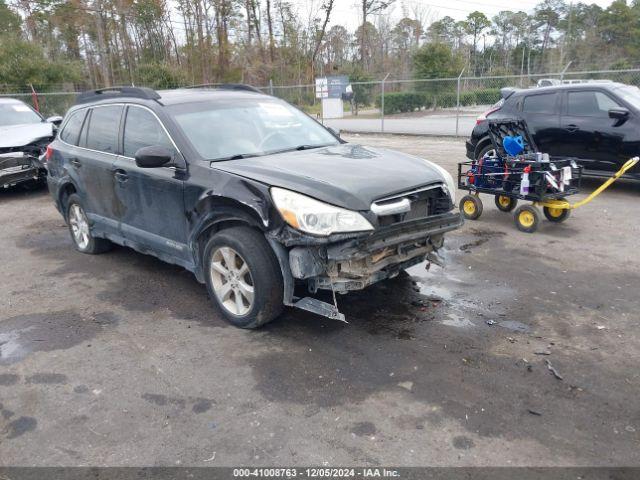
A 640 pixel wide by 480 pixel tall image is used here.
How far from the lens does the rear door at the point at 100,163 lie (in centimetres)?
534

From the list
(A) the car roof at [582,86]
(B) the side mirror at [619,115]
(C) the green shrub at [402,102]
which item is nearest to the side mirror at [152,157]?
(B) the side mirror at [619,115]

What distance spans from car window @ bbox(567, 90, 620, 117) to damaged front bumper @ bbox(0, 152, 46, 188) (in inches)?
370

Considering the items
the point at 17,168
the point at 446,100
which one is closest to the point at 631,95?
the point at 17,168

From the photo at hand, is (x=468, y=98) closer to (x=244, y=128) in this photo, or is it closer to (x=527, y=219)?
(x=527, y=219)

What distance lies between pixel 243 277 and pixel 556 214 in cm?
466

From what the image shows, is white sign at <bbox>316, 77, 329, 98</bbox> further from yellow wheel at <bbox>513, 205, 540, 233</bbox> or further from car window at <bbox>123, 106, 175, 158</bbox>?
car window at <bbox>123, 106, 175, 158</bbox>

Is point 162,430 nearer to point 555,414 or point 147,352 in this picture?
point 147,352

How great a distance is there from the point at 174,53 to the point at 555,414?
3885 cm

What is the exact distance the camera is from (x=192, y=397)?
132 inches

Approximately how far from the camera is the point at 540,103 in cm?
912

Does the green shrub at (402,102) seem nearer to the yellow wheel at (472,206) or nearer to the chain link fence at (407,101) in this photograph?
the chain link fence at (407,101)

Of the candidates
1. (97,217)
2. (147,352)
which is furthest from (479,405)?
(97,217)

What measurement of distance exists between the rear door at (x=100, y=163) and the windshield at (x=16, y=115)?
6030mm

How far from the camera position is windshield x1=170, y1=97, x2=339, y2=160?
4.61 metres
